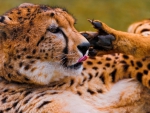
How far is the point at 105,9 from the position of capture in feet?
23.2

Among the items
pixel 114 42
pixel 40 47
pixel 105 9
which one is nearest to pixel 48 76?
pixel 40 47

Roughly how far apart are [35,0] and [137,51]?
4116mm

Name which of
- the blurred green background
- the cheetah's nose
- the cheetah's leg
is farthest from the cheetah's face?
the blurred green background

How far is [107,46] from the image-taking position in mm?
3088

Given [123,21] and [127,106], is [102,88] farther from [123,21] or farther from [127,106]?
[123,21]

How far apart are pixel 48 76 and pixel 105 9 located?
4.18 meters

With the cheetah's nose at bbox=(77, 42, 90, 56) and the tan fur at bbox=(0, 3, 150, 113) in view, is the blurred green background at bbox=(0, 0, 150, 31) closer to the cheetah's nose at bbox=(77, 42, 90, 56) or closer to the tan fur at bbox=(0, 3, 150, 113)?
the tan fur at bbox=(0, 3, 150, 113)

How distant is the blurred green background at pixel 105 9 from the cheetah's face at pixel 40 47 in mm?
3524

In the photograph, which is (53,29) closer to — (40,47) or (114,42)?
(40,47)

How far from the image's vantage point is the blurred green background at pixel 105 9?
6715 mm

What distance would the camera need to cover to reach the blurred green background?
6.71m

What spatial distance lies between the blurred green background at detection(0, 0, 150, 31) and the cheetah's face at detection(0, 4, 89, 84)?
11.6 ft

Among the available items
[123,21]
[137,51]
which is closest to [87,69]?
[137,51]

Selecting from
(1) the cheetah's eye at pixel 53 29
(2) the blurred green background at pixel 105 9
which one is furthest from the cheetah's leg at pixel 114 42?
(2) the blurred green background at pixel 105 9
